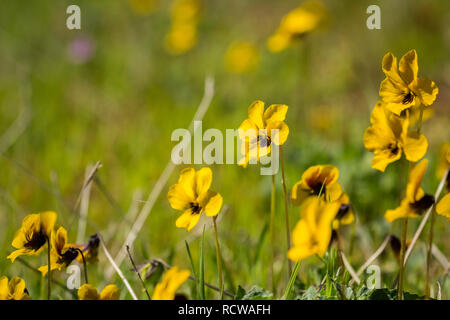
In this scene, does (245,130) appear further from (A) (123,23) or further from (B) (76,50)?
(A) (123,23)

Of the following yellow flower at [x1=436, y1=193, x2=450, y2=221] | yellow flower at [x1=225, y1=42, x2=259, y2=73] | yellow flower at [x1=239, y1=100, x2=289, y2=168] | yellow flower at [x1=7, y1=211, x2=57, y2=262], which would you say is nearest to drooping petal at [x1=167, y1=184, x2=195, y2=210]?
yellow flower at [x1=239, y1=100, x2=289, y2=168]

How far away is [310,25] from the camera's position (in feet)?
7.98

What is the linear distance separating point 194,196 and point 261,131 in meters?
0.18

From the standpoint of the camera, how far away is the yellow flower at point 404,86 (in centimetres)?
96

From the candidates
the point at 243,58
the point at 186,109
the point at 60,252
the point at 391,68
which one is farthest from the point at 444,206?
the point at 243,58

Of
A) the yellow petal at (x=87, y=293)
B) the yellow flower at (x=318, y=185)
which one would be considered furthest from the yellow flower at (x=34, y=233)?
the yellow flower at (x=318, y=185)

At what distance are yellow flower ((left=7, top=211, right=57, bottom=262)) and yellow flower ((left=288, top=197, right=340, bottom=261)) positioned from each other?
0.48 metres

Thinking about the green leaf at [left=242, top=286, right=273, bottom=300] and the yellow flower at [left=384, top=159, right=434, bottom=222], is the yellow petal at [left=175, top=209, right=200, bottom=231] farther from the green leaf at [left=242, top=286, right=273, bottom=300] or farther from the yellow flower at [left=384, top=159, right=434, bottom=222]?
the yellow flower at [left=384, top=159, right=434, bottom=222]

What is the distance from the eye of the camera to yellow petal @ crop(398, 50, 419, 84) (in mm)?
963

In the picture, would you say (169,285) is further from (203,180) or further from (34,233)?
(34,233)

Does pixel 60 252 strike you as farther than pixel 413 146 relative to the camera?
→ Yes

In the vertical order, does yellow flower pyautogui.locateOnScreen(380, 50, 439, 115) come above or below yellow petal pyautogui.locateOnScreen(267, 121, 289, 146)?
above

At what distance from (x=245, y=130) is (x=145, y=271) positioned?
0.41m

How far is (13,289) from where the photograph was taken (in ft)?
3.36
